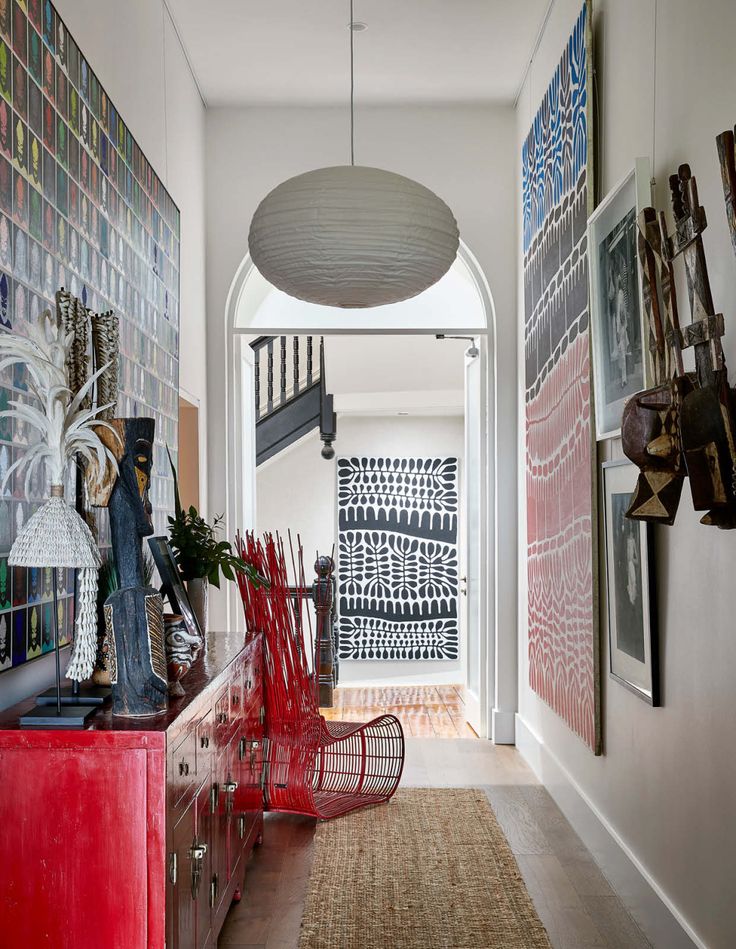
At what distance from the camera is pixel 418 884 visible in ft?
11.4

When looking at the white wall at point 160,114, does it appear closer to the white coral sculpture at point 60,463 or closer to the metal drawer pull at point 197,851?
the white coral sculpture at point 60,463

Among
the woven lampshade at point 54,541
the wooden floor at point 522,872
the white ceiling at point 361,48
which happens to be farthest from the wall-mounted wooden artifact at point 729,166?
the white ceiling at point 361,48

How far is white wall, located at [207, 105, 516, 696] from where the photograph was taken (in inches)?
222

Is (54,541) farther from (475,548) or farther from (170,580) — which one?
(475,548)

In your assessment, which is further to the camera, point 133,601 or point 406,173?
point 406,173

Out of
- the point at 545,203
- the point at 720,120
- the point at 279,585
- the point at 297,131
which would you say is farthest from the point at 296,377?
the point at 720,120

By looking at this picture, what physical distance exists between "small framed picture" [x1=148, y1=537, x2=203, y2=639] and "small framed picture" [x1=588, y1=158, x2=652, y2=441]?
1.52m

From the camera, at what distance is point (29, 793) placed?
77.3 inches

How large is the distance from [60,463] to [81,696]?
54 centimetres

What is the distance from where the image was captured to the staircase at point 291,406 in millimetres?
9148

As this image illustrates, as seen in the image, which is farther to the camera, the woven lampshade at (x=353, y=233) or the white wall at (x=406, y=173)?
the white wall at (x=406, y=173)

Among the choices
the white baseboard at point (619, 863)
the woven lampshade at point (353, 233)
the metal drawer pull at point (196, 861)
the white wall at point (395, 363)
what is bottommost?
the white baseboard at point (619, 863)

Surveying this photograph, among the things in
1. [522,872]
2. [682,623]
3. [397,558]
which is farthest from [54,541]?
[397,558]

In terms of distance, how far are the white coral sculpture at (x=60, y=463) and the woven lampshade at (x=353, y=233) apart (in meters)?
1.02
